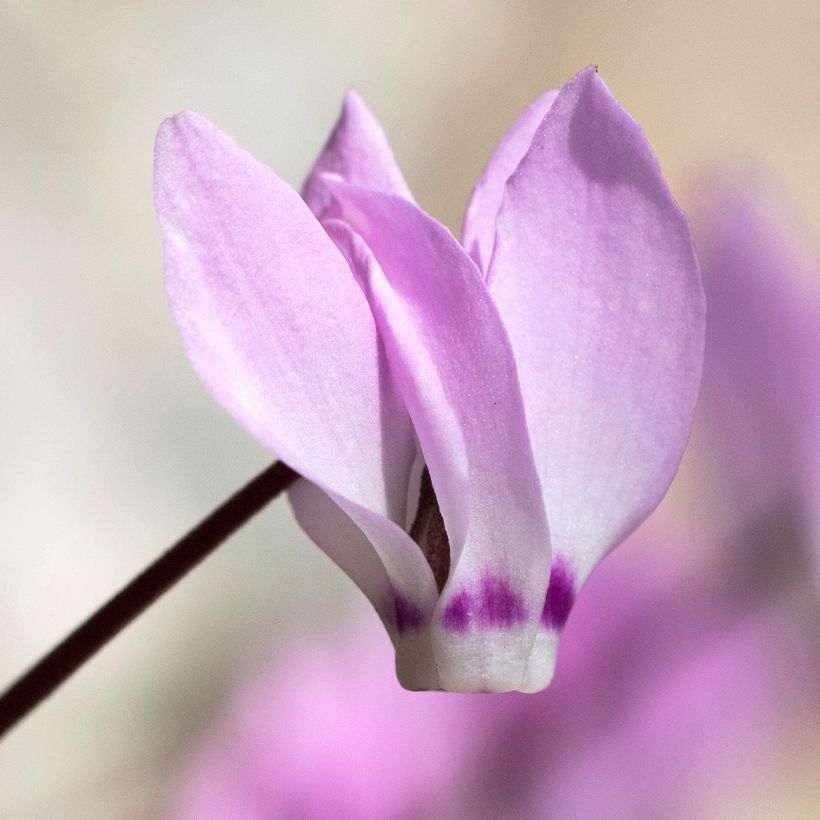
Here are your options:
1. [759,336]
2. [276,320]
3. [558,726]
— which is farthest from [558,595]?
[558,726]

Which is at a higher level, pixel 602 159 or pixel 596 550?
pixel 602 159

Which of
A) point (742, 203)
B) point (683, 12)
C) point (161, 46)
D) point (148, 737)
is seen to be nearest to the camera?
point (742, 203)

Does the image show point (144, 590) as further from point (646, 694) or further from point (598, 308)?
point (646, 694)

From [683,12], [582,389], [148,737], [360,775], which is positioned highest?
[582,389]

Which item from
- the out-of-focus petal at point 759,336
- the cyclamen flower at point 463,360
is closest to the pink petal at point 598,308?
the cyclamen flower at point 463,360

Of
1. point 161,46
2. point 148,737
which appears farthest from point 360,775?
point 161,46

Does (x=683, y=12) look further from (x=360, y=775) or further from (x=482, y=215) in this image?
(x=482, y=215)
